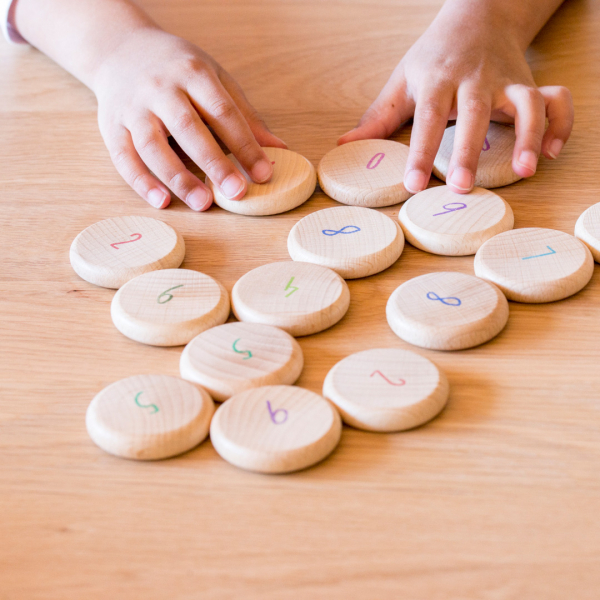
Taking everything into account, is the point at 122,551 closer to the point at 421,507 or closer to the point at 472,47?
the point at 421,507

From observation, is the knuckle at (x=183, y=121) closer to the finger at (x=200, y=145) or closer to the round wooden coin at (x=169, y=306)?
the finger at (x=200, y=145)

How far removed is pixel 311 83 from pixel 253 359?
0.62 m

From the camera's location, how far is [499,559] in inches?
17.3

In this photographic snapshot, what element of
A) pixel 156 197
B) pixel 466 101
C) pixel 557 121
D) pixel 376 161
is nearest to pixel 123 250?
pixel 156 197

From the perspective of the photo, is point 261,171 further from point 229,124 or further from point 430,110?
point 430,110

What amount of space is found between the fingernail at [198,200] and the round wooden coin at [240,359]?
253mm

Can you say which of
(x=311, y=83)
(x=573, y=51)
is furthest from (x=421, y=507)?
(x=573, y=51)

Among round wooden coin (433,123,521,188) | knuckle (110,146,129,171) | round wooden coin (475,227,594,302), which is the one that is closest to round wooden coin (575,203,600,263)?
round wooden coin (475,227,594,302)

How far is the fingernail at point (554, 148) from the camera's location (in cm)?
85

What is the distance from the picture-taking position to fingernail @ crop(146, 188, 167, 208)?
2.74ft

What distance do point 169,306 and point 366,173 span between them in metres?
0.33

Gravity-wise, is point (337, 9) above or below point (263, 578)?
above

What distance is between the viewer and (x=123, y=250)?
737mm

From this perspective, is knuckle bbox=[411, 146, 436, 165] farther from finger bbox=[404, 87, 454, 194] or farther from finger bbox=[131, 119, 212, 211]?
finger bbox=[131, 119, 212, 211]
